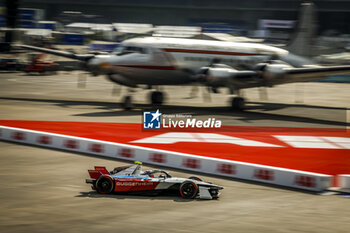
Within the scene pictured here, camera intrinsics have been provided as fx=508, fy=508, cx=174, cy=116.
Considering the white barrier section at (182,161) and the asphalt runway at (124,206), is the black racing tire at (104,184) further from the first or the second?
the white barrier section at (182,161)

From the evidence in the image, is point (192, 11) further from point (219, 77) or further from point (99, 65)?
point (99, 65)

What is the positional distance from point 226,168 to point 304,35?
18.3 meters

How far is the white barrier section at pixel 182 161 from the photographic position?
478 inches

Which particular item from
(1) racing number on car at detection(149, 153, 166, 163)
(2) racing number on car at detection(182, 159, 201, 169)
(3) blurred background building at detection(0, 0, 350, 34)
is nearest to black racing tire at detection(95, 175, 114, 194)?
(2) racing number on car at detection(182, 159, 201, 169)

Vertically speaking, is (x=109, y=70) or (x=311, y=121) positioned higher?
(x=109, y=70)

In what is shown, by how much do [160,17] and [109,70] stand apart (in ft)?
174

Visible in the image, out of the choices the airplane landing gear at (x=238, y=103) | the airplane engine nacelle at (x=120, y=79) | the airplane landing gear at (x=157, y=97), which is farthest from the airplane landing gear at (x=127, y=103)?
the airplane landing gear at (x=238, y=103)

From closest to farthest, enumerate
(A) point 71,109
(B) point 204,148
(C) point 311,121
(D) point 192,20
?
(B) point 204,148 < (C) point 311,121 < (A) point 71,109 < (D) point 192,20

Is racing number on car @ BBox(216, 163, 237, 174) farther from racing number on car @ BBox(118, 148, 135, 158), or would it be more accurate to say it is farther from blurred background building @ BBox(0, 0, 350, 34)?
blurred background building @ BBox(0, 0, 350, 34)

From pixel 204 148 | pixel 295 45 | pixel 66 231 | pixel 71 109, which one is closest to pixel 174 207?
pixel 66 231

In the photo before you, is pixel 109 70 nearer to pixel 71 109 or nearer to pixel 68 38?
pixel 71 109

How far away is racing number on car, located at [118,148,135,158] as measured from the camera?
14.8 metres

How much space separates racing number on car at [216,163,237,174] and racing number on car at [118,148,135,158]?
2811 millimetres

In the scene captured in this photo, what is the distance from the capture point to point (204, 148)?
668 inches
